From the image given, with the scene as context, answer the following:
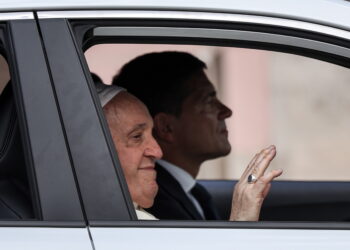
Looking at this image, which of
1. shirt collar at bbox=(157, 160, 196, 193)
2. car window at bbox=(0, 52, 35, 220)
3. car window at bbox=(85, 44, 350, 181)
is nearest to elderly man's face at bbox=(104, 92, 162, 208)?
car window at bbox=(0, 52, 35, 220)

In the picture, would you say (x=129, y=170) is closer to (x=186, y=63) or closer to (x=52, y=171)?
(x=52, y=171)

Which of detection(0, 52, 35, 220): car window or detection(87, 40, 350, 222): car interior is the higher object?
detection(87, 40, 350, 222): car interior

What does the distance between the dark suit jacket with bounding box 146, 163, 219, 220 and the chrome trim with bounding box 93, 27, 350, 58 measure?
44.2 inches

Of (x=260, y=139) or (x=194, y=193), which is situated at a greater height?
(x=260, y=139)

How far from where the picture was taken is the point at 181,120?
4535 mm

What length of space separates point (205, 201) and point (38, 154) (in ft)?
5.82

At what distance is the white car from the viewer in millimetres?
2750

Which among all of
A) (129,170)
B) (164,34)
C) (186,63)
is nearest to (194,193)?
(186,63)

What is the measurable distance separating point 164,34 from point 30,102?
359 mm

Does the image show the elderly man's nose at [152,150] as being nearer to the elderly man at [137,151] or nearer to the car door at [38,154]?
the elderly man at [137,151]

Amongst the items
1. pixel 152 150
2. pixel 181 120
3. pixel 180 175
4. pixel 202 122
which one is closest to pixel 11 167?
pixel 152 150

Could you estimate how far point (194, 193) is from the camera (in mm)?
4520
